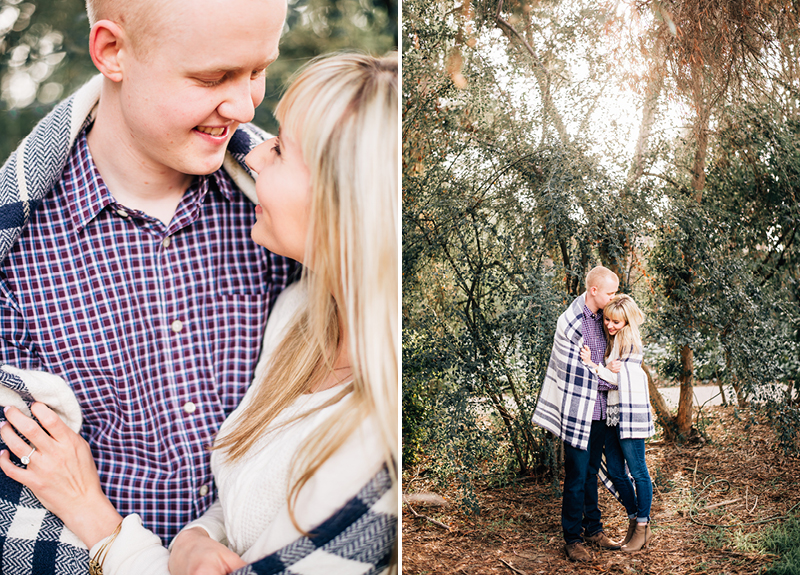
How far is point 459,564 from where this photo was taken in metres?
2.02

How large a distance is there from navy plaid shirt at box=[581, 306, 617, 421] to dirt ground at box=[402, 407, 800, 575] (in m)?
0.23

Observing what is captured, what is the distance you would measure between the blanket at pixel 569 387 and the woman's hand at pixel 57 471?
145cm

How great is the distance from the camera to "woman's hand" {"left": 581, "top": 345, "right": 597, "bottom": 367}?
6.23ft

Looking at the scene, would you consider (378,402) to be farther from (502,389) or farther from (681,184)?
(681,184)

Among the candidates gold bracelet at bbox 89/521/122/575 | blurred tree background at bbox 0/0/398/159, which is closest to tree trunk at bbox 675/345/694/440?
blurred tree background at bbox 0/0/398/159

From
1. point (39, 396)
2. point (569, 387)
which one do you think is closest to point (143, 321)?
point (39, 396)

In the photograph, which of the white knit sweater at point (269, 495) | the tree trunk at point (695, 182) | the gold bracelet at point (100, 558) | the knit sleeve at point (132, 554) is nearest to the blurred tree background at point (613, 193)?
the tree trunk at point (695, 182)

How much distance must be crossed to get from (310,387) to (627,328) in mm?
1099

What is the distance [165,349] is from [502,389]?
1157 millimetres

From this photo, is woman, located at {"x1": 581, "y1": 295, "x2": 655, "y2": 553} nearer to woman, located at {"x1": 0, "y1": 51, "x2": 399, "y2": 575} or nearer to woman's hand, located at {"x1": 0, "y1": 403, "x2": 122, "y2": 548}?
woman, located at {"x1": 0, "y1": 51, "x2": 399, "y2": 575}

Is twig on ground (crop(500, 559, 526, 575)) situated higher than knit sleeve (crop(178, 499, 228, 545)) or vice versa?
knit sleeve (crop(178, 499, 228, 545))

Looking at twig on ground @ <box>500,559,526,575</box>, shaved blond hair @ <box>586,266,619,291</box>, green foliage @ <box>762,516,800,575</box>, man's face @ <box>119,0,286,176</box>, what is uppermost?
man's face @ <box>119,0,286,176</box>

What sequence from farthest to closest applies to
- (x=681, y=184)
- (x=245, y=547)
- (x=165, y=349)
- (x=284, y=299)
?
(x=681, y=184) → (x=284, y=299) → (x=165, y=349) → (x=245, y=547)

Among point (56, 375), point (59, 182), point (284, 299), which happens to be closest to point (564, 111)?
point (284, 299)
